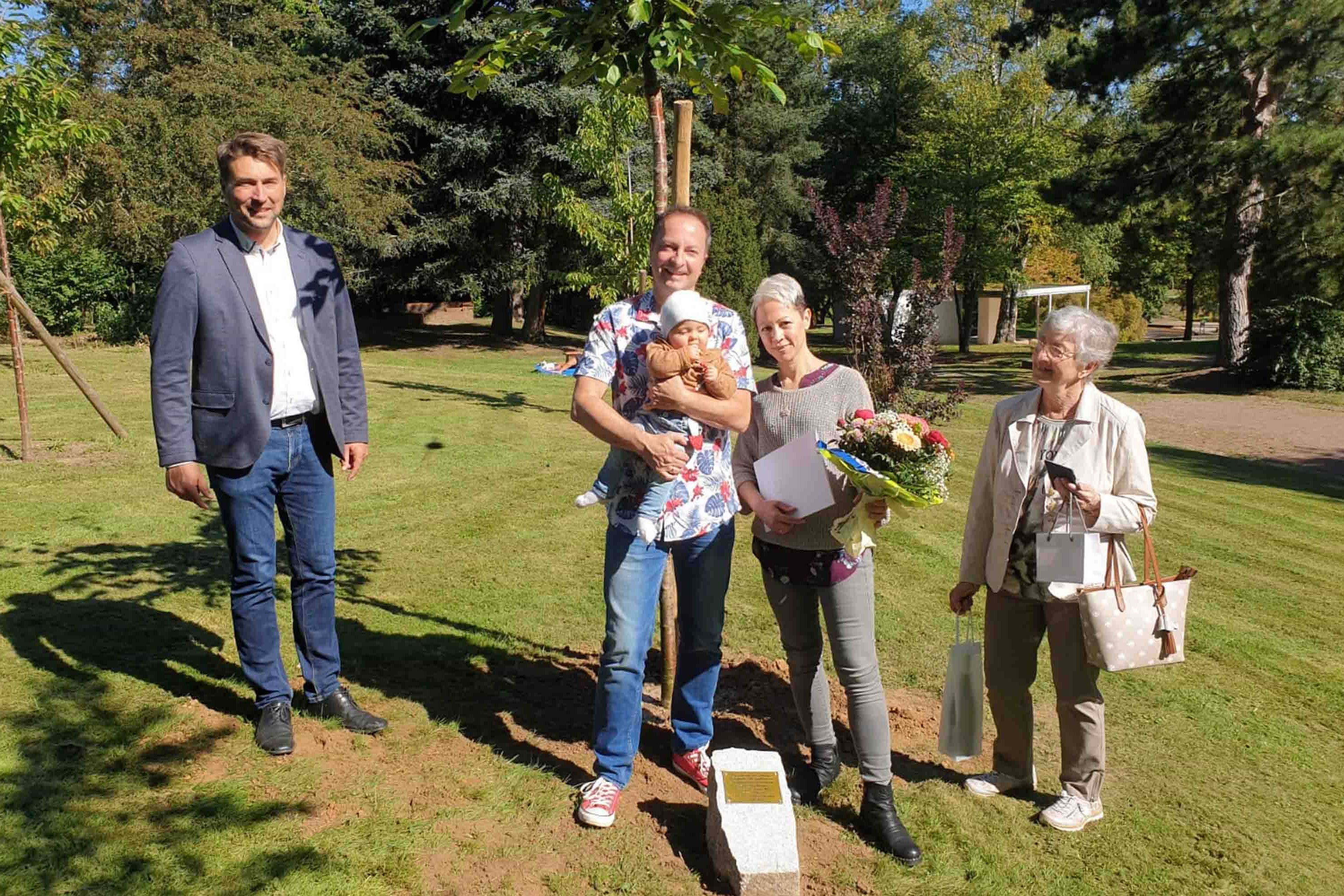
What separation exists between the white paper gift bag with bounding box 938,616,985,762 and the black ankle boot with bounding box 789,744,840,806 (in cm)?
52

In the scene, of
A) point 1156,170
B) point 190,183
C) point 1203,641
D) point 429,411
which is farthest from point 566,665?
point 1156,170

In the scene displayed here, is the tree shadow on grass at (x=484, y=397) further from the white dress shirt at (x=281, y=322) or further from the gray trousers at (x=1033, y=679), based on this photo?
the gray trousers at (x=1033, y=679)

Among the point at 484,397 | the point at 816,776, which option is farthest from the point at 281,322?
the point at 484,397

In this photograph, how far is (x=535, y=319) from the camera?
3044cm

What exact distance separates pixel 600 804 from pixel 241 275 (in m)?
2.32

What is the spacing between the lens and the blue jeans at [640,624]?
10.6 feet

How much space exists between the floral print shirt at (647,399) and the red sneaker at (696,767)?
956 millimetres

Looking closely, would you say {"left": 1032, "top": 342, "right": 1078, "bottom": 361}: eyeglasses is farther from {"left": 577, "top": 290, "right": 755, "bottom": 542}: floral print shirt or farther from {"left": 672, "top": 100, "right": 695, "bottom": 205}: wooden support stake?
{"left": 672, "top": 100, "right": 695, "bottom": 205}: wooden support stake

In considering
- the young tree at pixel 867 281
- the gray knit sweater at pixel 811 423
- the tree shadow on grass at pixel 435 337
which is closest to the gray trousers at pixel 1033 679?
the gray knit sweater at pixel 811 423

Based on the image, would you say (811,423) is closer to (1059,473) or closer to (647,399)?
(647,399)

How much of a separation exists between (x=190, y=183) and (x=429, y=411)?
973 cm

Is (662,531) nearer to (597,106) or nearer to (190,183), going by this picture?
(597,106)

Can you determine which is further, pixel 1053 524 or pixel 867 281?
pixel 867 281

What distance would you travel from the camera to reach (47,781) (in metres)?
3.25
